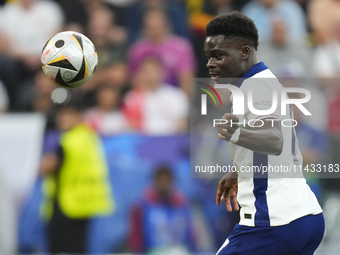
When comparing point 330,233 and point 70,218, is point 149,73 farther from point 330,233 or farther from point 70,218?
point 330,233

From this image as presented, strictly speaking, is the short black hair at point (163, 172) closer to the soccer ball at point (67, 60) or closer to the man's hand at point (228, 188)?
the soccer ball at point (67, 60)

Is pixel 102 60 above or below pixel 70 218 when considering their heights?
above

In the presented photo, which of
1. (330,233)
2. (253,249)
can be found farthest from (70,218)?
(253,249)

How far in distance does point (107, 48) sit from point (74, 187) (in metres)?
2.95

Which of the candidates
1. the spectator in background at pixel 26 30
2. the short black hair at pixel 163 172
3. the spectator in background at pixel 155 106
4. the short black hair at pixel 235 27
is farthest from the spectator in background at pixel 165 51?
the short black hair at pixel 235 27

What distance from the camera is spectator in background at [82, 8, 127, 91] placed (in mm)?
8820

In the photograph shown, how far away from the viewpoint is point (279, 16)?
878 centimetres

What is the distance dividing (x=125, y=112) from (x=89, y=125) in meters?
0.67

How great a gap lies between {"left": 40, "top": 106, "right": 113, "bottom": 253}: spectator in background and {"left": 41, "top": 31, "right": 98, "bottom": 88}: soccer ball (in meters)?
3.56

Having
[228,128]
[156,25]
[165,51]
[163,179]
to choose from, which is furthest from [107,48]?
[228,128]

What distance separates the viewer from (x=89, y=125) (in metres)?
8.09

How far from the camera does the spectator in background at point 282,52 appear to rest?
327 inches

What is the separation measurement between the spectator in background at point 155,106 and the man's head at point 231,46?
4.58 m

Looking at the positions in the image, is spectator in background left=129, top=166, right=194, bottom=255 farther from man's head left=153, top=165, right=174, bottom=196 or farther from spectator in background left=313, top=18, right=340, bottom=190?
spectator in background left=313, top=18, right=340, bottom=190
